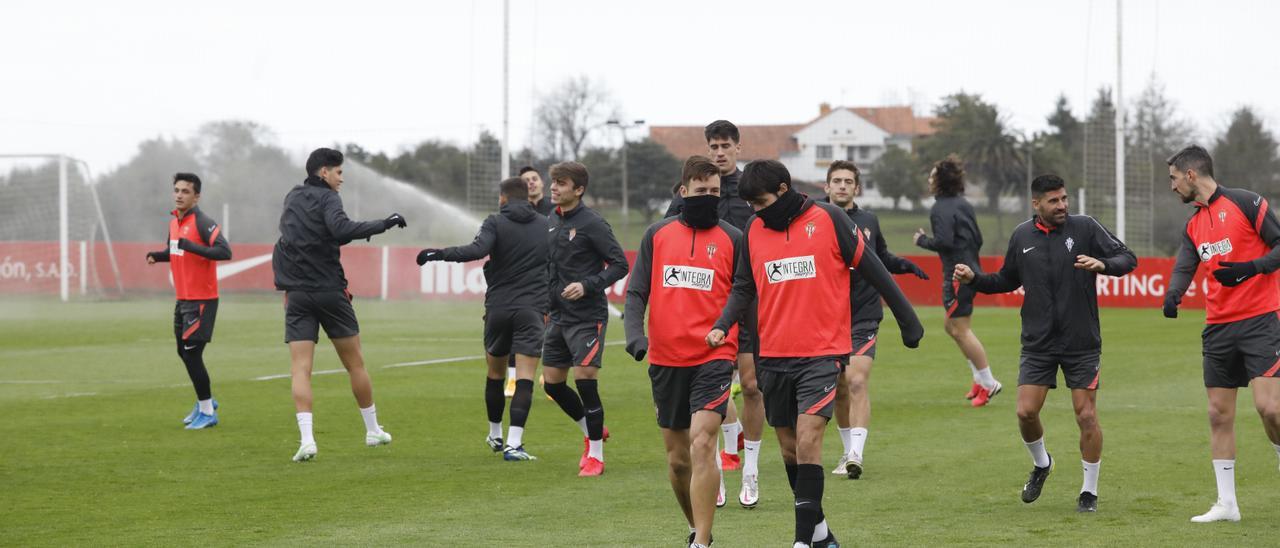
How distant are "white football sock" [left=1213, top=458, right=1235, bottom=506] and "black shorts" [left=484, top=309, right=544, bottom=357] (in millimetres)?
5101

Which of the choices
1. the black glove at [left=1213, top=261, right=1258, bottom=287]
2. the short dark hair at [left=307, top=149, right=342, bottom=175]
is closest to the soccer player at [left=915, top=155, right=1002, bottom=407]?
the black glove at [left=1213, top=261, right=1258, bottom=287]

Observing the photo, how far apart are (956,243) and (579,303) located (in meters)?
4.87

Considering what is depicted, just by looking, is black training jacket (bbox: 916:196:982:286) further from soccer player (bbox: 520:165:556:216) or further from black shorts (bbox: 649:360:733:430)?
black shorts (bbox: 649:360:733:430)

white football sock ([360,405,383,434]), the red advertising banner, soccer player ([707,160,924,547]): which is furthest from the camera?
the red advertising banner

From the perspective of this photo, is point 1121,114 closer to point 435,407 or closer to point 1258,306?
point 435,407

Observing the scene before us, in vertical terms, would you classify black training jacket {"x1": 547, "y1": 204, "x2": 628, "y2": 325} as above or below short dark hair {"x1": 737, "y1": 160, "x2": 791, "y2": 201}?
below

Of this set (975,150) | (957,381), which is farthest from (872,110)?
(957,381)

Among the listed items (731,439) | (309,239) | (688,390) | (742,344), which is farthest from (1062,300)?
(309,239)

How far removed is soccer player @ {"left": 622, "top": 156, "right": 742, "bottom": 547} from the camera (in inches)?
287

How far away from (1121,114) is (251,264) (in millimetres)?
26206

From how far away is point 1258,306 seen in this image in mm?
8258

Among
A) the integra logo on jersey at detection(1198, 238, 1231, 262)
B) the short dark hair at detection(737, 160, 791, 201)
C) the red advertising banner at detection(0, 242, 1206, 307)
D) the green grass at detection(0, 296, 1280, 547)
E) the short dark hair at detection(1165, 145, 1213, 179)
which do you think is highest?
the short dark hair at detection(1165, 145, 1213, 179)

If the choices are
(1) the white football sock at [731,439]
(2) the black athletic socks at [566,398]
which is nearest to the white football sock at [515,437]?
(2) the black athletic socks at [566,398]

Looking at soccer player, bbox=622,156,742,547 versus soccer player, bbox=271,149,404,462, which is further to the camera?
soccer player, bbox=271,149,404,462
